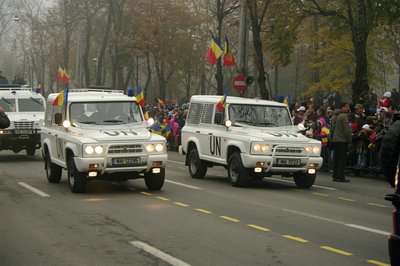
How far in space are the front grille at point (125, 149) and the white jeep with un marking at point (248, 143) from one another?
267cm

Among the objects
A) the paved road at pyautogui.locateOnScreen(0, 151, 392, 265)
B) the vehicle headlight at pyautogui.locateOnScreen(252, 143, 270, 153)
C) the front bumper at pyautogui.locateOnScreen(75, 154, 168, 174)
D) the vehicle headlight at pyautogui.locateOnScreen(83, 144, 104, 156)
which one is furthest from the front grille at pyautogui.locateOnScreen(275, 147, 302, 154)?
the vehicle headlight at pyautogui.locateOnScreen(83, 144, 104, 156)

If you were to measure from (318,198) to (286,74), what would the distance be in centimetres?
6137

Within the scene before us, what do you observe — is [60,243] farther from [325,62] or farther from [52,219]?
[325,62]

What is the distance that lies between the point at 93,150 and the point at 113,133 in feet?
2.37

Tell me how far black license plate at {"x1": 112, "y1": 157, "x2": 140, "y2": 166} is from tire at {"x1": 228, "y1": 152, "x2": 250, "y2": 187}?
2773 mm

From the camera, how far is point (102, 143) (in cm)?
1383

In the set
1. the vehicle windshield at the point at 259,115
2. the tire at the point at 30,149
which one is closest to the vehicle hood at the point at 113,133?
the vehicle windshield at the point at 259,115

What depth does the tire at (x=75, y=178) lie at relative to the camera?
14.2 meters

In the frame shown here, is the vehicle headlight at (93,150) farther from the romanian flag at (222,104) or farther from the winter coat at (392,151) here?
the winter coat at (392,151)

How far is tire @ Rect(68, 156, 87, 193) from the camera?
14.2 meters

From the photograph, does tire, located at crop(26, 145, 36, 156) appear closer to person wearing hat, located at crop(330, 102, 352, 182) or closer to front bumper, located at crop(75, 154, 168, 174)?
person wearing hat, located at crop(330, 102, 352, 182)

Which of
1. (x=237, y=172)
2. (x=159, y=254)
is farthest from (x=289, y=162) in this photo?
(x=159, y=254)

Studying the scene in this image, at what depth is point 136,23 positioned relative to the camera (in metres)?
52.3

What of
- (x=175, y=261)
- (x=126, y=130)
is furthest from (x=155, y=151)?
(x=175, y=261)
